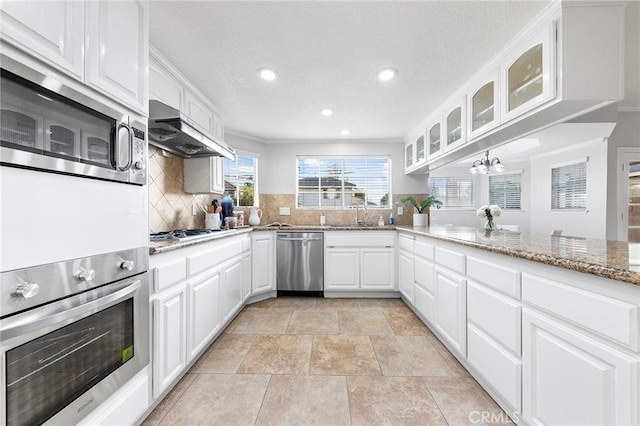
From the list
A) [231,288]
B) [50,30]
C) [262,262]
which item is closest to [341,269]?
[262,262]

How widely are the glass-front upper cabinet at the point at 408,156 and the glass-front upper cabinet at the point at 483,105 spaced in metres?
1.51

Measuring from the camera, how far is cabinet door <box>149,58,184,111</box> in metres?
1.76

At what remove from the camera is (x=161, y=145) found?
89.9 inches

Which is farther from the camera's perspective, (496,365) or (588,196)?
(588,196)

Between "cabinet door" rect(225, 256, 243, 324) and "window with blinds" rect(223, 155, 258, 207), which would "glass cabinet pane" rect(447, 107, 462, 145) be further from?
"window with blinds" rect(223, 155, 258, 207)

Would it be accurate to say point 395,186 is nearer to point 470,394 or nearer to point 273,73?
point 273,73

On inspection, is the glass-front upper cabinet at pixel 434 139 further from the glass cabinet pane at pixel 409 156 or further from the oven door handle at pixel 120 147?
the oven door handle at pixel 120 147

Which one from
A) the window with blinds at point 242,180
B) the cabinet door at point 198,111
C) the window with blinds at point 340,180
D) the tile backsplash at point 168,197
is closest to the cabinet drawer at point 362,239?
the window with blinds at point 340,180

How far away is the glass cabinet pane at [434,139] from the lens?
2.83m

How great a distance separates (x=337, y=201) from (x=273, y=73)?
2.39 metres

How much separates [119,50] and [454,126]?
2.57 m

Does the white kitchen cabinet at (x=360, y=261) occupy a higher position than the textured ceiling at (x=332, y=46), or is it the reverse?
the textured ceiling at (x=332, y=46)

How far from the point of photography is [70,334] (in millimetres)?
922

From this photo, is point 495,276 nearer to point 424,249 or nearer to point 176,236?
point 424,249
